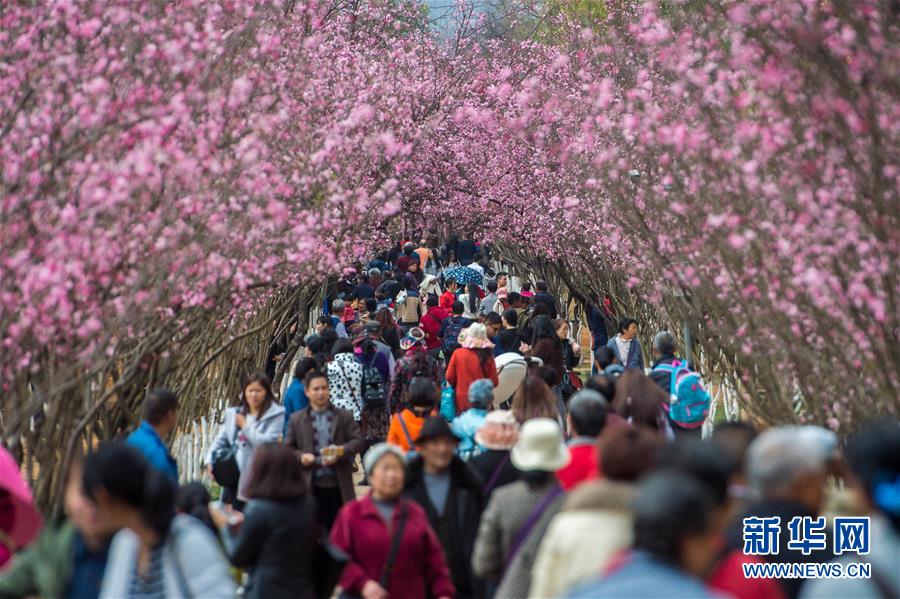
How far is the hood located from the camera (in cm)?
605

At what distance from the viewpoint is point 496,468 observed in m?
8.84

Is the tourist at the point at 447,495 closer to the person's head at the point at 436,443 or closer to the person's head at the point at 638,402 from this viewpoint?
the person's head at the point at 436,443

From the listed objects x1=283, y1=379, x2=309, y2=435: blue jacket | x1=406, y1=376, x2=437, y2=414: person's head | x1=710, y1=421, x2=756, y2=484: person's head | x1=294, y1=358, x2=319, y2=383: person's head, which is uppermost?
x1=710, y1=421, x2=756, y2=484: person's head

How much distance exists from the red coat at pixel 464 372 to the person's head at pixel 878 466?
8711 mm

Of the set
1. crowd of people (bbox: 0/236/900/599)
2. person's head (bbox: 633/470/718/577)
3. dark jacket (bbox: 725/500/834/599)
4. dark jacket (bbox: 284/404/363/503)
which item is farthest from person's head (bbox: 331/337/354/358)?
person's head (bbox: 633/470/718/577)

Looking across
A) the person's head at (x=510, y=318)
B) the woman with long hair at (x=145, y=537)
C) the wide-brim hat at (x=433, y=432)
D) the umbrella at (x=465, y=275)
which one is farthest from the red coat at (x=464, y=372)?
the umbrella at (x=465, y=275)

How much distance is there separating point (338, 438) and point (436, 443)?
271 centimetres

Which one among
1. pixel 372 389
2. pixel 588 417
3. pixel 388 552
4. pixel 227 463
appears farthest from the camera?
pixel 372 389

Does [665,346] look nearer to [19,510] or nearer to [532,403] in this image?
[532,403]

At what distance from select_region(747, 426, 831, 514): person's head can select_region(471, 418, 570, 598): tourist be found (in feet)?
4.88

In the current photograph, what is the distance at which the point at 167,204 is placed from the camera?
10250mm

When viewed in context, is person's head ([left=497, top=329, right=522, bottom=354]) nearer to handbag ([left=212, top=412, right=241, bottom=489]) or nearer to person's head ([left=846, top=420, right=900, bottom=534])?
handbag ([left=212, top=412, right=241, bottom=489])

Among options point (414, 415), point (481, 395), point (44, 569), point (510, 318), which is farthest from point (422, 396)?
point (510, 318)

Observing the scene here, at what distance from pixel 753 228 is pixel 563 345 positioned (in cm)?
694
